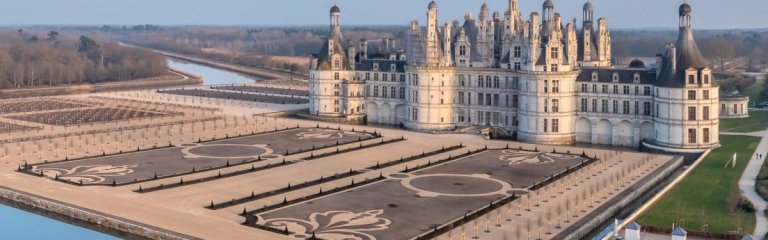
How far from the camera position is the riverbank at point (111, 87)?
112 metres

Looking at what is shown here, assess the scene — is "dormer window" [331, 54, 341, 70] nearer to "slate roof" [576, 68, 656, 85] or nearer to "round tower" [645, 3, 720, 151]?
"slate roof" [576, 68, 656, 85]

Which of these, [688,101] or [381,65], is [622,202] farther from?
[381,65]

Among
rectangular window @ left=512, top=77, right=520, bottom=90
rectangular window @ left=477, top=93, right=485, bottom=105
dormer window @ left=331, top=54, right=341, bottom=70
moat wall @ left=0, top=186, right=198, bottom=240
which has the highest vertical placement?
dormer window @ left=331, top=54, right=341, bottom=70

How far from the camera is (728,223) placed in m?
38.2

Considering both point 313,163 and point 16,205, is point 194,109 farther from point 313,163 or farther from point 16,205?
point 16,205

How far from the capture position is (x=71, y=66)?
13488 centimetres

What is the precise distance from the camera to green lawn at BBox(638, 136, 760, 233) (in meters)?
38.2

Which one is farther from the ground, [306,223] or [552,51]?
[552,51]

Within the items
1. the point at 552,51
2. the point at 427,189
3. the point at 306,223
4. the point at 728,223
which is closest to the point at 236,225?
the point at 306,223

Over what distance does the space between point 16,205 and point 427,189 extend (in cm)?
2123

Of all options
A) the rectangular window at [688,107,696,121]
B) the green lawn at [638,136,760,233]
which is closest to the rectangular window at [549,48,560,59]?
the rectangular window at [688,107,696,121]

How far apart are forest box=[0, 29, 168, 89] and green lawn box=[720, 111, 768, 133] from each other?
93011mm

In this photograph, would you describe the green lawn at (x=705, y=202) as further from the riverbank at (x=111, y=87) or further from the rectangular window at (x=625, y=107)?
the riverbank at (x=111, y=87)

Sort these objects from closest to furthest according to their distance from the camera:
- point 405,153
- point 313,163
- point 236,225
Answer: point 236,225 < point 313,163 < point 405,153
